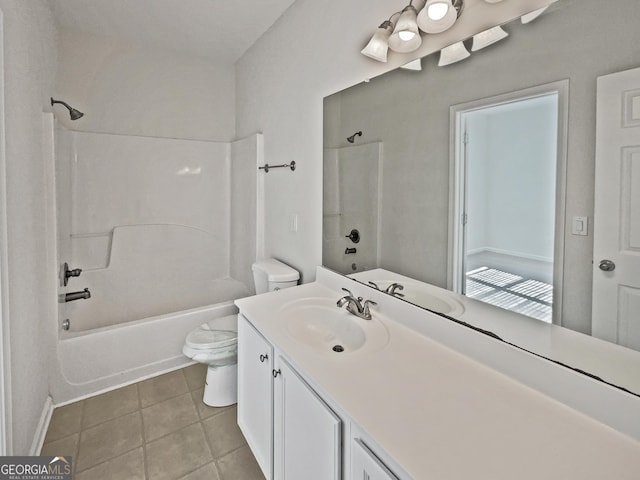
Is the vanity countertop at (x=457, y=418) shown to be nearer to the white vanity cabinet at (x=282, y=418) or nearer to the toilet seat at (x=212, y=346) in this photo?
the white vanity cabinet at (x=282, y=418)

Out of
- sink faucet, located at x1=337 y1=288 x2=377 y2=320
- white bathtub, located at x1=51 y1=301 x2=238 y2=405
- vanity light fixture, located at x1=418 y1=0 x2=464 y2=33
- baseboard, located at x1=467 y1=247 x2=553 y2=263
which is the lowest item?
white bathtub, located at x1=51 y1=301 x2=238 y2=405

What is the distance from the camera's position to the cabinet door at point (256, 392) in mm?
1291

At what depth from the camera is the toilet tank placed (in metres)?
2.08

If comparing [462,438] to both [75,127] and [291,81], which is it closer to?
[291,81]

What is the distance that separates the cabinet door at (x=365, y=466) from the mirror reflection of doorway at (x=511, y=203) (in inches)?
24.1

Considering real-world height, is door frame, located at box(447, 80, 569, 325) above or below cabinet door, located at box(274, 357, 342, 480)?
above

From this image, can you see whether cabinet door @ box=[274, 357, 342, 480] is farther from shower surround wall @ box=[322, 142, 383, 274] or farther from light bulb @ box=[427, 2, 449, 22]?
light bulb @ box=[427, 2, 449, 22]

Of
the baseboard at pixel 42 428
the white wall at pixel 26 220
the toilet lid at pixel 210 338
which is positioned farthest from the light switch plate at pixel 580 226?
the baseboard at pixel 42 428

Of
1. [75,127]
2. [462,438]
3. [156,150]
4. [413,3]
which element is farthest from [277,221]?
[462,438]

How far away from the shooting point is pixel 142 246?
2781 mm

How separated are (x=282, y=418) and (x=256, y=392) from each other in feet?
0.90

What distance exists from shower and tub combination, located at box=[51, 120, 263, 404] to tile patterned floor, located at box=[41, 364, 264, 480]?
0.70 ft

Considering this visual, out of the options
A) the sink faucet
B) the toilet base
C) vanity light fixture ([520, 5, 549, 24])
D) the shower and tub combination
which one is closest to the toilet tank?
the shower and tub combination

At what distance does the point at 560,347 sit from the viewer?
88 cm
